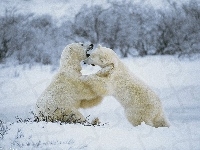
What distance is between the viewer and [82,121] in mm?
5500

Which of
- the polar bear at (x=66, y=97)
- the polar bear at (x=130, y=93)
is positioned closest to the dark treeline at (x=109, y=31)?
the polar bear at (x=130, y=93)

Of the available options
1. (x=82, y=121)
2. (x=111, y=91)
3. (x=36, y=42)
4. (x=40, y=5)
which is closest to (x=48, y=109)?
(x=82, y=121)

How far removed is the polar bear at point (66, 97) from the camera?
218 inches

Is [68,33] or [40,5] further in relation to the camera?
[40,5]

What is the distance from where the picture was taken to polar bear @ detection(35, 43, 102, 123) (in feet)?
18.2

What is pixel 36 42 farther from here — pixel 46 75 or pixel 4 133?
pixel 4 133

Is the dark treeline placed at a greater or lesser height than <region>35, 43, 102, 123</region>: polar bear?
lesser

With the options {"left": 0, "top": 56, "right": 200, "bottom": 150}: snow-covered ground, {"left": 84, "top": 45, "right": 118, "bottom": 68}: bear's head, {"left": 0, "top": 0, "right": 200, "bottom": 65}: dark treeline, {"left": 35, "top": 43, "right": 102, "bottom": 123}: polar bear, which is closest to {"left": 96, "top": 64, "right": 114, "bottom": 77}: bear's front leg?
{"left": 84, "top": 45, "right": 118, "bottom": 68}: bear's head

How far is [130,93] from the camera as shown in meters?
5.85

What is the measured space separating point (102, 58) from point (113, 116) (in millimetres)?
2878

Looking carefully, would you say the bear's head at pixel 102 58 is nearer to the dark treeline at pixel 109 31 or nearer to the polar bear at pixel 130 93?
the polar bear at pixel 130 93

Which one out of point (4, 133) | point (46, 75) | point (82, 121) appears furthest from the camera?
point (46, 75)

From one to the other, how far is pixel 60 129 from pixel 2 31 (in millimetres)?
18798

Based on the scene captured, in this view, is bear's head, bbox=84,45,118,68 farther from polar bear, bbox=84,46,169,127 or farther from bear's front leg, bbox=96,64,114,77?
bear's front leg, bbox=96,64,114,77
